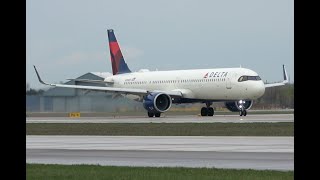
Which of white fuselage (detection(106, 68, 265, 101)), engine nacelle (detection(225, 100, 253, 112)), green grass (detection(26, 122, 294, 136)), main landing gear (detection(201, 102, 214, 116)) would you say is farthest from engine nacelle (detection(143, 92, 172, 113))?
green grass (detection(26, 122, 294, 136))

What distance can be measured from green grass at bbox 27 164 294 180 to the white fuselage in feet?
184

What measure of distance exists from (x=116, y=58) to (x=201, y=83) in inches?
650

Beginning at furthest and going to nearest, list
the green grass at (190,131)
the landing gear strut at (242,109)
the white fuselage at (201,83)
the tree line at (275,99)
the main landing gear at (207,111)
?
the tree line at (275,99), the main landing gear at (207,111), the landing gear strut at (242,109), the white fuselage at (201,83), the green grass at (190,131)

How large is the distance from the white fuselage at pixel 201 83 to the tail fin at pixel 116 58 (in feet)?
8.65

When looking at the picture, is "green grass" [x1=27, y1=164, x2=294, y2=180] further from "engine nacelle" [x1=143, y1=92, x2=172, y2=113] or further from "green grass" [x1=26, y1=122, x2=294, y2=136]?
"engine nacelle" [x1=143, y1=92, x2=172, y2=113]

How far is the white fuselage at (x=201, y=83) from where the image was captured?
236 feet

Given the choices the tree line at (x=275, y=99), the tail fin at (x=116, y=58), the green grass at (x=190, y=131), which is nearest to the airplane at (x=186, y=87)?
the tail fin at (x=116, y=58)

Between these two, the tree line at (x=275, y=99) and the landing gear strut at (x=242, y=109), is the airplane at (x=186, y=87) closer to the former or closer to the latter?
the landing gear strut at (x=242, y=109)

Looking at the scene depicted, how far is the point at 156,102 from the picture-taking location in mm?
72750

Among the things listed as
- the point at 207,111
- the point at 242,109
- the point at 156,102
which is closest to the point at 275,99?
the point at 242,109
